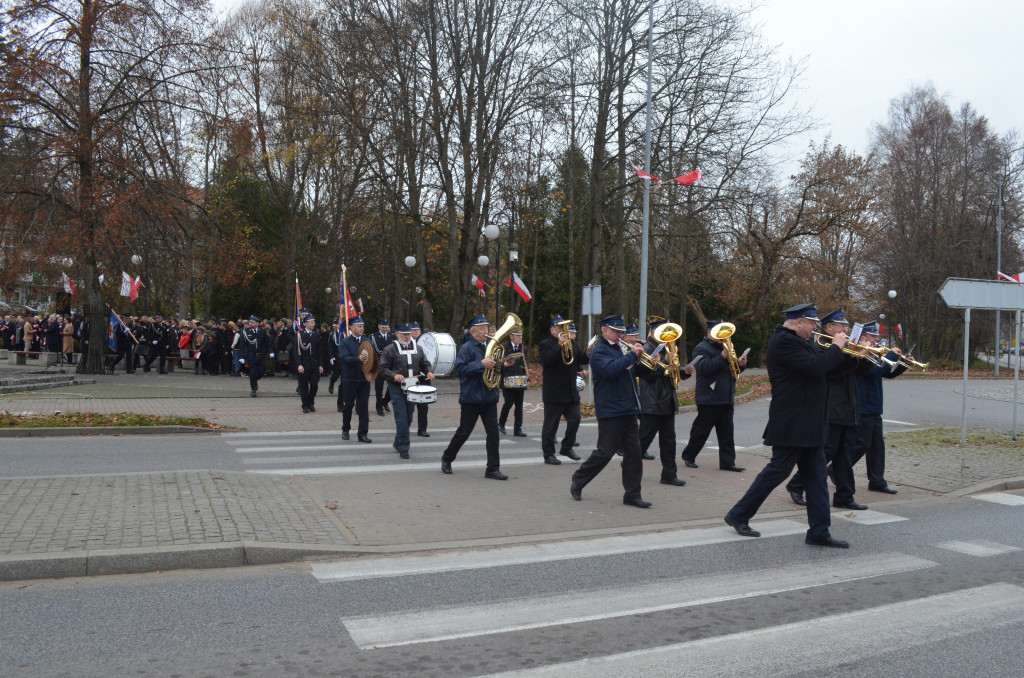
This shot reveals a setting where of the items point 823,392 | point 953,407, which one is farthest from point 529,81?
point 823,392

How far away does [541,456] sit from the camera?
12.2 metres

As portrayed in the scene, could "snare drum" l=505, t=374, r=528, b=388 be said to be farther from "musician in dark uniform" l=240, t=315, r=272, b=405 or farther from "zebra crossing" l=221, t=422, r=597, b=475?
"musician in dark uniform" l=240, t=315, r=272, b=405

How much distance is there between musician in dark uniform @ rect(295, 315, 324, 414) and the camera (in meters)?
16.9

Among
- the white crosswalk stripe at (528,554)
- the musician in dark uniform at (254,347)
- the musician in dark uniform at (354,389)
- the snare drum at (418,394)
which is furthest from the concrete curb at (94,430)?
the white crosswalk stripe at (528,554)

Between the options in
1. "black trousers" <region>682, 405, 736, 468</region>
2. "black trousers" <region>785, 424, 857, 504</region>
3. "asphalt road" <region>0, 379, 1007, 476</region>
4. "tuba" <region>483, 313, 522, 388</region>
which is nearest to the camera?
"black trousers" <region>785, 424, 857, 504</region>

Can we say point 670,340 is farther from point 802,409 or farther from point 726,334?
point 802,409

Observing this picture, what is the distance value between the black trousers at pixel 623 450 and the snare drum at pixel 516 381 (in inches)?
146

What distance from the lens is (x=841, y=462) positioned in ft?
28.7

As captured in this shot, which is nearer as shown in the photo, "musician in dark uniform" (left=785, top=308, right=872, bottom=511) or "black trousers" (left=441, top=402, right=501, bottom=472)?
"musician in dark uniform" (left=785, top=308, right=872, bottom=511)

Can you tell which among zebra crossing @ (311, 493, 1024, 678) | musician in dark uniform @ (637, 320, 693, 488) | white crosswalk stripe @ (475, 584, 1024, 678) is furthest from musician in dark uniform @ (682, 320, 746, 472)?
white crosswalk stripe @ (475, 584, 1024, 678)

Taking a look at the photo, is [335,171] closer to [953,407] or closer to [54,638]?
[953,407]

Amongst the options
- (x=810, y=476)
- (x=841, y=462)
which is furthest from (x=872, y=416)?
(x=810, y=476)

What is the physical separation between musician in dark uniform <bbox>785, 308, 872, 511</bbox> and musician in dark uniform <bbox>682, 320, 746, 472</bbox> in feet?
6.14

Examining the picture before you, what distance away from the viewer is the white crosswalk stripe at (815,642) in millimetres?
4500
